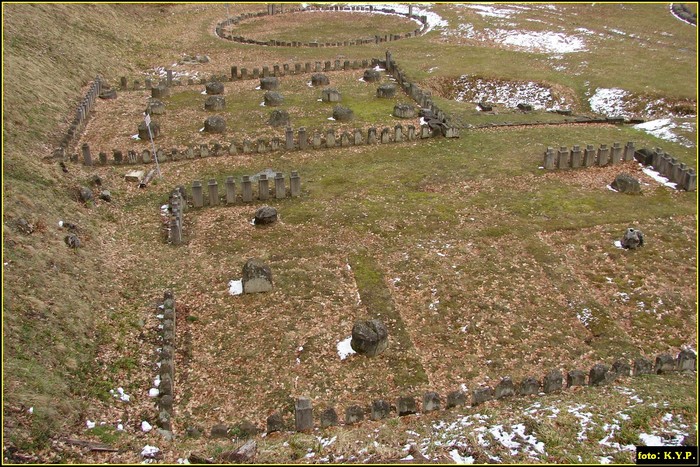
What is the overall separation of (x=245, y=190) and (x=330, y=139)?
5.37 metres

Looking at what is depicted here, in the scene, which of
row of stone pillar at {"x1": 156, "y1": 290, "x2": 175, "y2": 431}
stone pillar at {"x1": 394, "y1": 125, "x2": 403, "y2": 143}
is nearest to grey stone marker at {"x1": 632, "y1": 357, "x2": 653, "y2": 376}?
row of stone pillar at {"x1": 156, "y1": 290, "x2": 175, "y2": 431}

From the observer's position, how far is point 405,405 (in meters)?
10.9

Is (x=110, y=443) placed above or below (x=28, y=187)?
below

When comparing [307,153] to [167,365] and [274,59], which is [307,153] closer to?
[167,365]

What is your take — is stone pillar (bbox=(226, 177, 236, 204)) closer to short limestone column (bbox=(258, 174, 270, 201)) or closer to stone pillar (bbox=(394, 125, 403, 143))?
short limestone column (bbox=(258, 174, 270, 201))

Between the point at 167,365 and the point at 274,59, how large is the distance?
27285 mm

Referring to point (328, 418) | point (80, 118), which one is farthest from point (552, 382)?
point (80, 118)

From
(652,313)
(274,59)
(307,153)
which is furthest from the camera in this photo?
(274,59)

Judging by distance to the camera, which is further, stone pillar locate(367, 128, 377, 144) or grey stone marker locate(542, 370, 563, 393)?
stone pillar locate(367, 128, 377, 144)

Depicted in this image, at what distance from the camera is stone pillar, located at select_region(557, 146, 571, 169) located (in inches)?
838

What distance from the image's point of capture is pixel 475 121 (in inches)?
1030

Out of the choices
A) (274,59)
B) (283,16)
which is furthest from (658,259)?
(283,16)

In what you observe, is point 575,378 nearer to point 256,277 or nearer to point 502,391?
→ point 502,391

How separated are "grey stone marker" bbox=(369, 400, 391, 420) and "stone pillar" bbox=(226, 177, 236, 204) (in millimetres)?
10239
